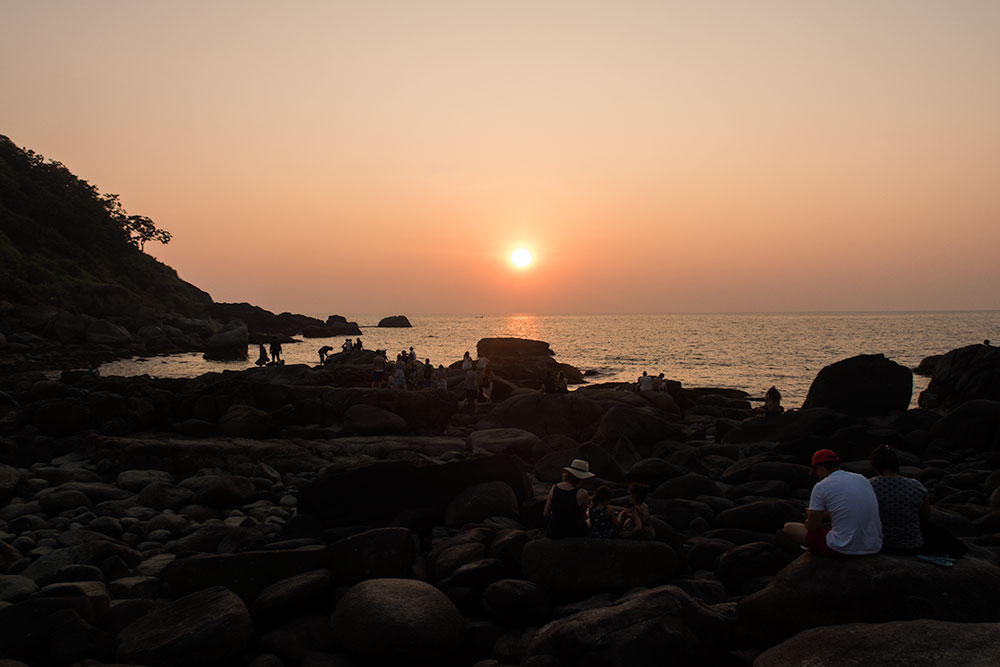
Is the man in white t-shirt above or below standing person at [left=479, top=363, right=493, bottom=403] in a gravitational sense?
above

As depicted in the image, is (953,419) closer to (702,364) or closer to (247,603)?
(247,603)

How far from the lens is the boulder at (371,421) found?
2016 cm

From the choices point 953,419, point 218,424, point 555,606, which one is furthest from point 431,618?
point 953,419

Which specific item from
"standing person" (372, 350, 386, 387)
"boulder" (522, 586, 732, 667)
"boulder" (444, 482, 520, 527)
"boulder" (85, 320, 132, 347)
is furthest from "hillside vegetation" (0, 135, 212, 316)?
"boulder" (522, 586, 732, 667)

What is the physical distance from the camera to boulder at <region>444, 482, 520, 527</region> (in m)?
11.5

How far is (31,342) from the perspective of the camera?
1996 inches

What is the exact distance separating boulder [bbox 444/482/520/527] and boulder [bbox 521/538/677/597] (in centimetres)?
296

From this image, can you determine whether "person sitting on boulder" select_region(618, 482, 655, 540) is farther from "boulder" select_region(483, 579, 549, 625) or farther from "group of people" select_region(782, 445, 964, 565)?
"group of people" select_region(782, 445, 964, 565)

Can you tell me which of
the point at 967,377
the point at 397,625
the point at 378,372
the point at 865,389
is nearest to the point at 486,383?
the point at 378,372

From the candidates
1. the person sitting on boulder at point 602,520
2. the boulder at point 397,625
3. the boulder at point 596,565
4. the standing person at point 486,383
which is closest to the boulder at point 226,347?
the standing person at point 486,383

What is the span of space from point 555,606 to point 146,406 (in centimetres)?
1592

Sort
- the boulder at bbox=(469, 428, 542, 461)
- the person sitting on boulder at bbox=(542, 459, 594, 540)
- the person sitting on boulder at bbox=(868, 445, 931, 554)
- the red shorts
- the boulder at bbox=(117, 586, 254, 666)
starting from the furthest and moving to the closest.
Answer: the boulder at bbox=(469, 428, 542, 461) → the person sitting on boulder at bbox=(542, 459, 594, 540) → the boulder at bbox=(117, 586, 254, 666) → the person sitting on boulder at bbox=(868, 445, 931, 554) → the red shorts

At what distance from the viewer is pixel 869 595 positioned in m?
6.16

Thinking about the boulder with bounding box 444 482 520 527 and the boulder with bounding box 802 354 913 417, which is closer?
the boulder with bounding box 444 482 520 527
